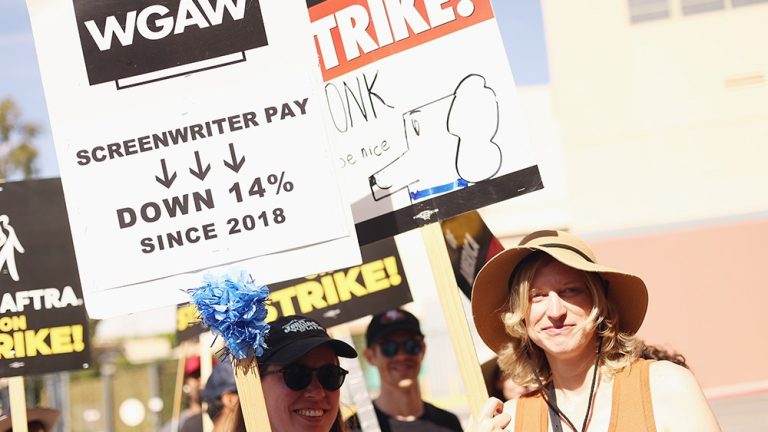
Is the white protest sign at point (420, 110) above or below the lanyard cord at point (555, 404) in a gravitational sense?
above

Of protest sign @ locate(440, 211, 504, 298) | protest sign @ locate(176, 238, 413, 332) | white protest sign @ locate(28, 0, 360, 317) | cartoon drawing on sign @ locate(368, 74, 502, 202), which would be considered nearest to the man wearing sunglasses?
protest sign @ locate(176, 238, 413, 332)

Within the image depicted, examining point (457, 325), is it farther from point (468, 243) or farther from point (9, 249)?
point (9, 249)

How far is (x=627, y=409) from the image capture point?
2.90 meters

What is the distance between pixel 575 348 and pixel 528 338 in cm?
22

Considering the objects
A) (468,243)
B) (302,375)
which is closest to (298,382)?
(302,375)

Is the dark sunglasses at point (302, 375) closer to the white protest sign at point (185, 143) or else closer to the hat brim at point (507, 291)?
the white protest sign at point (185, 143)

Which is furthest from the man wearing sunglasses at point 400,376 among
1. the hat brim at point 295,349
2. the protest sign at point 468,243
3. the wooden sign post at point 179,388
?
the wooden sign post at point 179,388

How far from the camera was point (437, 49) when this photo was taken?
4.08 meters

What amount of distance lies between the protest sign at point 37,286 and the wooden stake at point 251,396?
2595 mm

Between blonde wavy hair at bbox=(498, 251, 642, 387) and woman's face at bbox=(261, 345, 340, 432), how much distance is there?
716mm

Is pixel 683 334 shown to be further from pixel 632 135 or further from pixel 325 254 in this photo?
pixel 325 254

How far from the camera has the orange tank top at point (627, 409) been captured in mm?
2863

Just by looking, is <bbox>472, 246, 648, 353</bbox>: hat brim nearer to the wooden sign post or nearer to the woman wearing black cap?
the woman wearing black cap

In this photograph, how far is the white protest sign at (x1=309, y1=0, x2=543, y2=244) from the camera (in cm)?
396
